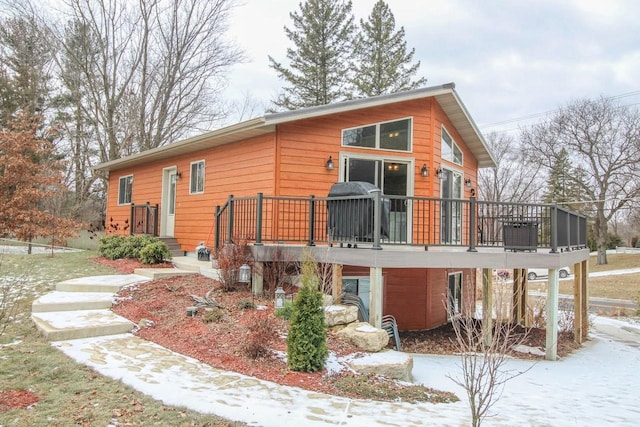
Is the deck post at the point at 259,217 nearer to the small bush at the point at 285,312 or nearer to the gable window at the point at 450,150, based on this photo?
the small bush at the point at 285,312

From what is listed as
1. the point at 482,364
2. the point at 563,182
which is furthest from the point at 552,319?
the point at 563,182

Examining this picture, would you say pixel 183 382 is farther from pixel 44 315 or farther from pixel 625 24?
pixel 625 24

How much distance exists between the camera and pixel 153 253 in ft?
33.9

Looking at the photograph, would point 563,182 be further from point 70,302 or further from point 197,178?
point 70,302

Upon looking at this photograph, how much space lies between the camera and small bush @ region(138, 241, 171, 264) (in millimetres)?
10312

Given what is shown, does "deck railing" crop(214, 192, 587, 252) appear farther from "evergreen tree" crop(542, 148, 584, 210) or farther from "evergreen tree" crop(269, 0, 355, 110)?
"evergreen tree" crop(542, 148, 584, 210)

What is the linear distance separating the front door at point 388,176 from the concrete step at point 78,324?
5.38m

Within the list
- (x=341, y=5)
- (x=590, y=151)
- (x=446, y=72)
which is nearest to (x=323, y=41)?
(x=341, y=5)

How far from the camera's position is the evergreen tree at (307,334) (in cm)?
497

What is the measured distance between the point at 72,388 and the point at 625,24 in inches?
969

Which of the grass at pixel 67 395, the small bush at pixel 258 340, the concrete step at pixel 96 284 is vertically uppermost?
the concrete step at pixel 96 284

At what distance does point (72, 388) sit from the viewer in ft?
12.9

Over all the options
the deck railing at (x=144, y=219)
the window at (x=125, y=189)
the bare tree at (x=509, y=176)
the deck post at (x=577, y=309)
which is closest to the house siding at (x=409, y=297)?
the deck post at (x=577, y=309)

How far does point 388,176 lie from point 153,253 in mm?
5968
